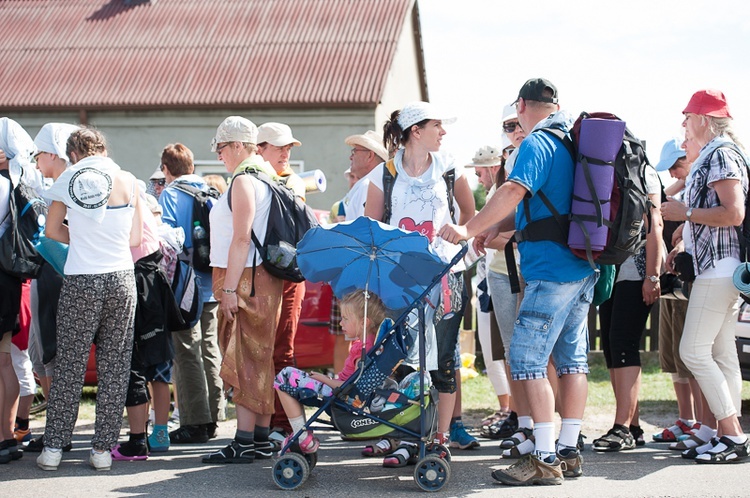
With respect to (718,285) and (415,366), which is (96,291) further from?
(718,285)

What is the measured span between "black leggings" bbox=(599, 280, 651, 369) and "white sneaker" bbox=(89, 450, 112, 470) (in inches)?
132

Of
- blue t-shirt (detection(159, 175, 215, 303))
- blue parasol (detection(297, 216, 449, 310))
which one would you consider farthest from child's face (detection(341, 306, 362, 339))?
blue t-shirt (detection(159, 175, 215, 303))

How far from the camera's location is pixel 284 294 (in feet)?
20.8

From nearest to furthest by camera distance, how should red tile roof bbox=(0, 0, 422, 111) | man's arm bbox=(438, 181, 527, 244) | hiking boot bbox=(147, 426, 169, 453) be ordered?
man's arm bbox=(438, 181, 527, 244) < hiking boot bbox=(147, 426, 169, 453) < red tile roof bbox=(0, 0, 422, 111)

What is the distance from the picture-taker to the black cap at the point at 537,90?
17.9 feet

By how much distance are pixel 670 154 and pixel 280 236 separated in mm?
3144

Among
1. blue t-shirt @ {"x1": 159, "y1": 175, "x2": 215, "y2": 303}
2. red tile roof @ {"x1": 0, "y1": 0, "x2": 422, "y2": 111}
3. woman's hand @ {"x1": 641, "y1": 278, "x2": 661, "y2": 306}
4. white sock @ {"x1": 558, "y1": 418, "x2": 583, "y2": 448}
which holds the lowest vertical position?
white sock @ {"x1": 558, "y1": 418, "x2": 583, "y2": 448}

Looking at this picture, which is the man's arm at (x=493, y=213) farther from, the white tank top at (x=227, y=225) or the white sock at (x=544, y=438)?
the white tank top at (x=227, y=225)

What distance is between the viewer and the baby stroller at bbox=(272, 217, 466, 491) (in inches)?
201

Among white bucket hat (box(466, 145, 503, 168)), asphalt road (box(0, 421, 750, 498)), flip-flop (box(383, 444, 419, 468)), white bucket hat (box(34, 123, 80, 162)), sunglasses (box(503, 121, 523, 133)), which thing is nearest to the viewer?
asphalt road (box(0, 421, 750, 498))

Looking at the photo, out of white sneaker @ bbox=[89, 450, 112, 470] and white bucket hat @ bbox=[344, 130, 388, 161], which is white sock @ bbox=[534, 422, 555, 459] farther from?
white bucket hat @ bbox=[344, 130, 388, 161]

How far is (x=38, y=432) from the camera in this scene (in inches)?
281

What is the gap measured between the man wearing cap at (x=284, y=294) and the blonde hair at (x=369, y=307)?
97 cm

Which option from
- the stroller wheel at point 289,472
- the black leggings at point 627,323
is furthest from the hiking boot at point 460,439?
the stroller wheel at point 289,472
